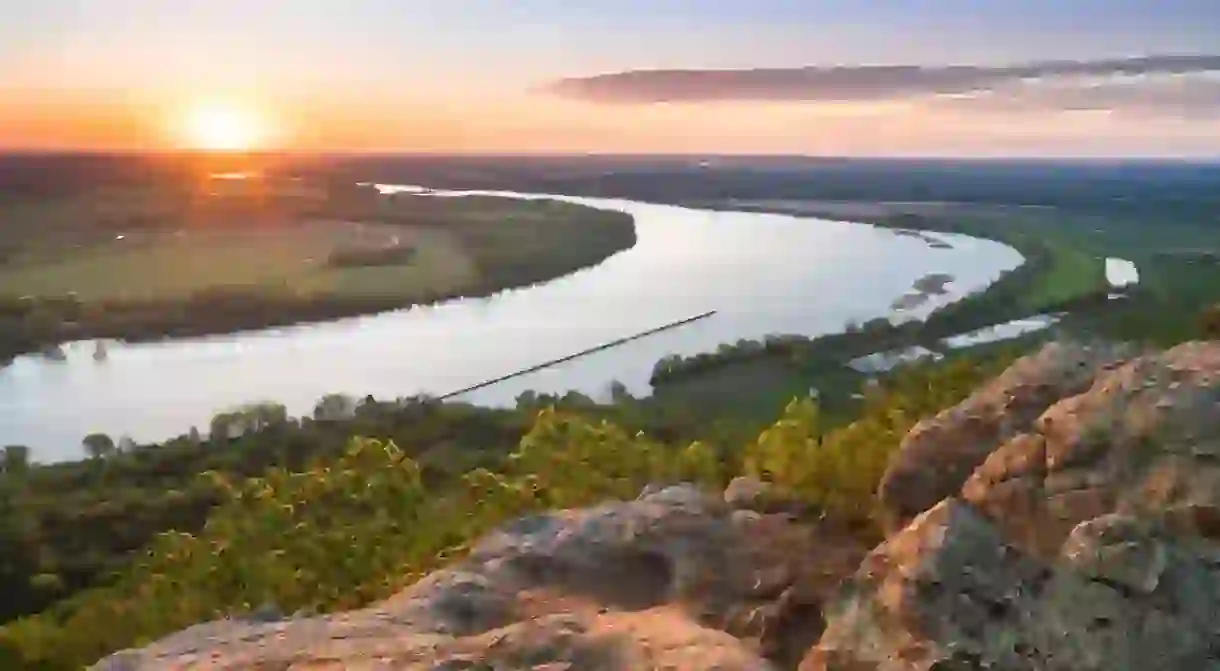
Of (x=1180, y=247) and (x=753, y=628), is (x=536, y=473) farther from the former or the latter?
(x=1180, y=247)

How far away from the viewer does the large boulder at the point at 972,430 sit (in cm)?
288

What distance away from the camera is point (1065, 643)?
184cm

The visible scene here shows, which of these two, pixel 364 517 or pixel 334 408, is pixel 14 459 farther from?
pixel 364 517

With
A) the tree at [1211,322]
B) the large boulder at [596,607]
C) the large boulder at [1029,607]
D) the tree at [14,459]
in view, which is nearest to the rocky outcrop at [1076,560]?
the large boulder at [1029,607]

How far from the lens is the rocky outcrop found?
185cm

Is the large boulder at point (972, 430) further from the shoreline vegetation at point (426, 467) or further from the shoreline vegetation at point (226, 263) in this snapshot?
the shoreline vegetation at point (226, 263)

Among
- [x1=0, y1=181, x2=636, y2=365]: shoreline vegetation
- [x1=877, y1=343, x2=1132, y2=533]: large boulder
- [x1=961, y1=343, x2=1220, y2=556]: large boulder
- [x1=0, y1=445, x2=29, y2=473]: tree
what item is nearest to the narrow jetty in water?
[x1=0, y1=181, x2=636, y2=365]: shoreline vegetation

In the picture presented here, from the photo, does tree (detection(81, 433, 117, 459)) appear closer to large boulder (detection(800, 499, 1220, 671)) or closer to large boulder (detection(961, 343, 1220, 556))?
large boulder (detection(961, 343, 1220, 556))

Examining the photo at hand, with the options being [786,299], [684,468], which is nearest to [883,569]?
[684,468]

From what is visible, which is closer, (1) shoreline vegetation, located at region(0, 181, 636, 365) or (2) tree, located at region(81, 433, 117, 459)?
(2) tree, located at region(81, 433, 117, 459)

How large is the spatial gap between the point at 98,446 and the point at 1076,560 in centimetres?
1500

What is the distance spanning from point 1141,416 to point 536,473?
465 cm

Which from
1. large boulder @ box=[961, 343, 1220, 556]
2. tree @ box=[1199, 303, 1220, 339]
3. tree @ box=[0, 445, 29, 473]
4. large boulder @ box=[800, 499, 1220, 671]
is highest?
tree @ box=[1199, 303, 1220, 339]

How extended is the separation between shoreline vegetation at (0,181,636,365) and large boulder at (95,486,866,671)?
1557cm
